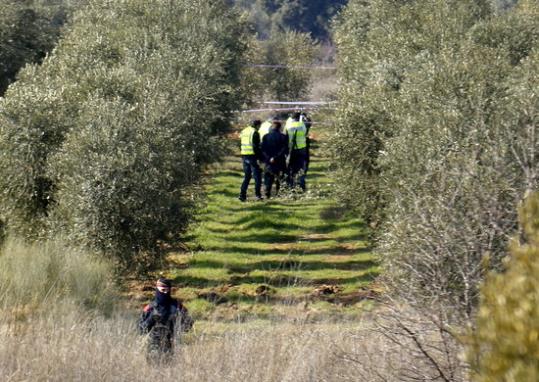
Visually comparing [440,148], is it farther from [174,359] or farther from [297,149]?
[297,149]

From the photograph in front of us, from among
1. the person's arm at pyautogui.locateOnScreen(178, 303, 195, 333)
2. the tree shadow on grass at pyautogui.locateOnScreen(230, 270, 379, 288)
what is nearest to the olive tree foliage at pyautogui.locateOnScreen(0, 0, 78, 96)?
the tree shadow on grass at pyautogui.locateOnScreen(230, 270, 379, 288)

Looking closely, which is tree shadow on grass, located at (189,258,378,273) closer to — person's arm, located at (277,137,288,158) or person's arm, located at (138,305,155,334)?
person's arm, located at (277,137,288,158)

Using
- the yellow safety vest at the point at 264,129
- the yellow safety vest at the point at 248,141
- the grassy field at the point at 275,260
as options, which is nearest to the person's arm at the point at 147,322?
the grassy field at the point at 275,260

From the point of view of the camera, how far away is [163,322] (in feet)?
35.9

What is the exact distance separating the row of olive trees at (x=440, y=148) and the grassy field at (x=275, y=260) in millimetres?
1216

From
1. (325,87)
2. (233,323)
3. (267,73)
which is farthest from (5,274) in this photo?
(325,87)

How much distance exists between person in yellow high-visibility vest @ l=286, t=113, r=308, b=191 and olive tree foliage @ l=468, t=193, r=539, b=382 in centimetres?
2146

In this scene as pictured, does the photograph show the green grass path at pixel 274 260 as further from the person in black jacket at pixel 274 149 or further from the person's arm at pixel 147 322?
the person's arm at pixel 147 322

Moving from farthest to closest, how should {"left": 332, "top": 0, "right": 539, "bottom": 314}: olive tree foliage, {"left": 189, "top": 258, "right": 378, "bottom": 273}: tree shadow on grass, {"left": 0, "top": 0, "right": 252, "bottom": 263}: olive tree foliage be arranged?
{"left": 189, "top": 258, "right": 378, "bottom": 273}: tree shadow on grass, {"left": 0, "top": 0, "right": 252, "bottom": 263}: olive tree foliage, {"left": 332, "top": 0, "right": 539, "bottom": 314}: olive tree foliage

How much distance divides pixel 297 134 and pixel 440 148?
10959 mm

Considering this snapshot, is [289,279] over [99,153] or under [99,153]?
under

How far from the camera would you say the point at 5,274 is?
1359cm

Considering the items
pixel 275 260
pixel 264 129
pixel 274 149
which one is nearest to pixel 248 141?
pixel 274 149

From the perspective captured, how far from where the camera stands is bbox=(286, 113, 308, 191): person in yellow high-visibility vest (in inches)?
1014
